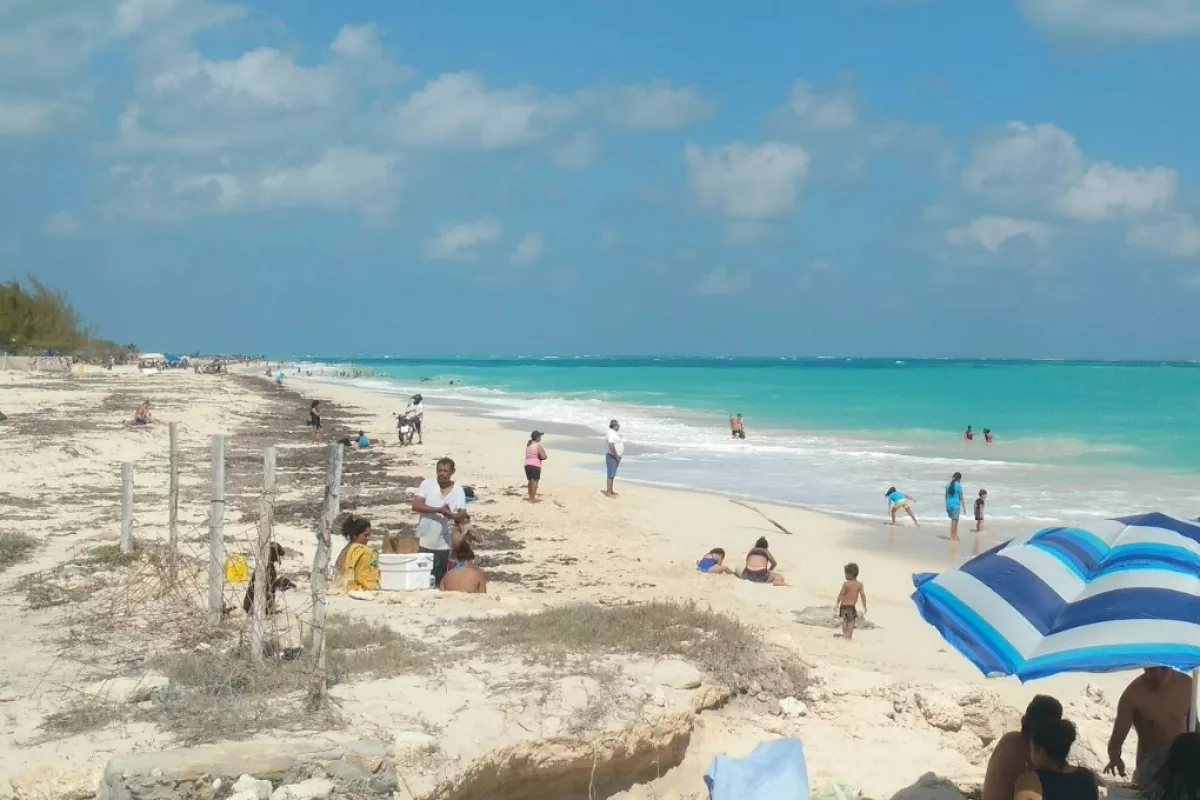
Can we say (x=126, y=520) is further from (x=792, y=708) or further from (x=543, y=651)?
(x=792, y=708)

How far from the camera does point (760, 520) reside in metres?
16.8

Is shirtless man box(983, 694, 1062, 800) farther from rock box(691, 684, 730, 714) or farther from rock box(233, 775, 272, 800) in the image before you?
rock box(233, 775, 272, 800)

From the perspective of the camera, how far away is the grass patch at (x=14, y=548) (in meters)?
10.0

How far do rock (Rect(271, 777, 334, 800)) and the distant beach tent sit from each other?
120 inches

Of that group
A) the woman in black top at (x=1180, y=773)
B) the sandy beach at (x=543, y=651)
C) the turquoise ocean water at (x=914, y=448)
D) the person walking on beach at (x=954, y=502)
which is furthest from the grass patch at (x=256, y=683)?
the turquoise ocean water at (x=914, y=448)

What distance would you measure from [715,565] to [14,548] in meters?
8.03

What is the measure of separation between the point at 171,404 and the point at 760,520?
85.8ft

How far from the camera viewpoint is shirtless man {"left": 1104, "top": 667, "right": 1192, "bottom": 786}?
527 cm

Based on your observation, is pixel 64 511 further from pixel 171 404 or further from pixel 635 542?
pixel 171 404

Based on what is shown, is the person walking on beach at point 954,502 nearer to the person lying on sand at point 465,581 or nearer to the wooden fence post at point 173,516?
the person lying on sand at point 465,581

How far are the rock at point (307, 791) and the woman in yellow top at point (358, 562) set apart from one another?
14.2ft

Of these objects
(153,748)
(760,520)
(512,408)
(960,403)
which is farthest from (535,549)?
(960,403)

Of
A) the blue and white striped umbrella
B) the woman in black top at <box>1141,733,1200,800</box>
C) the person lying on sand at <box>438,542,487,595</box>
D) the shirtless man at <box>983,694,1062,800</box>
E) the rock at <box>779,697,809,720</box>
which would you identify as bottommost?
the rock at <box>779,697,809,720</box>

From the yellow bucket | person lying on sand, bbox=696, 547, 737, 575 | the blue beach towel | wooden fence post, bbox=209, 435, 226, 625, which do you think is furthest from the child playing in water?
wooden fence post, bbox=209, 435, 226, 625
